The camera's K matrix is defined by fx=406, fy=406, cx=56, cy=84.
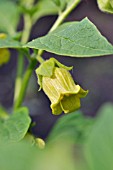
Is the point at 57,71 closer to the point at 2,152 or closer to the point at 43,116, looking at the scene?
the point at 2,152

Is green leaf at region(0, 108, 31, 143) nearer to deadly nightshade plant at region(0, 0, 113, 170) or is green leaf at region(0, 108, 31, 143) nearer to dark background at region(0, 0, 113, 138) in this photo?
deadly nightshade plant at region(0, 0, 113, 170)

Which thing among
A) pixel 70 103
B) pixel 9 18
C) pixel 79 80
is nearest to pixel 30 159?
pixel 70 103

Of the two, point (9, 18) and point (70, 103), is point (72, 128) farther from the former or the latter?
point (70, 103)

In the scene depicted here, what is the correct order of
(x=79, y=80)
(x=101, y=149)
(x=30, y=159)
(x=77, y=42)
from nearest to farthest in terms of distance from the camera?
(x=30, y=159), (x=101, y=149), (x=77, y=42), (x=79, y=80)

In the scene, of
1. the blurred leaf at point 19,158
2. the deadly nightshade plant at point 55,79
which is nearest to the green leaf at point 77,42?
the deadly nightshade plant at point 55,79

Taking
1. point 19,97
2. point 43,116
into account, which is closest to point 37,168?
point 19,97

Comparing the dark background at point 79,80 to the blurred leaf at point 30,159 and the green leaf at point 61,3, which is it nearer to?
the green leaf at point 61,3
